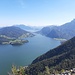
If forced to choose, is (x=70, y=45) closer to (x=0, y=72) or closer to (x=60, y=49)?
(x=60, y=49)

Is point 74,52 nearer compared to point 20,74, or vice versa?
point 20,74

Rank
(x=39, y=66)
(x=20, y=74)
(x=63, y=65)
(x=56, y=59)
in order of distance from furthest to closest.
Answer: (x=56, y=59)
(x=39, y=66)
(x=63, y=65)
(x=20, y=74)

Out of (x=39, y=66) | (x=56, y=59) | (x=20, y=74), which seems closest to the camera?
(x=20, y=74)

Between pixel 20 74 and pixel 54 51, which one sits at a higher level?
pixel 54 51

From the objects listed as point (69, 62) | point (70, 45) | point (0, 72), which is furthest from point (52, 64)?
point (70, 45)

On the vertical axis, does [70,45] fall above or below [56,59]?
above

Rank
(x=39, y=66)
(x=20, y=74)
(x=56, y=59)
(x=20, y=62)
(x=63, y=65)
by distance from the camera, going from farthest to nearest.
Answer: (x=20, y=62) → (x=56, y=59) → (x=39, y=66) → (x=63, y=65) → (x=20, y=74)

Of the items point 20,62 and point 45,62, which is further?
point 20,62

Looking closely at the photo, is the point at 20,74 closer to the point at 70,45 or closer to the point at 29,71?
the point at 29,71

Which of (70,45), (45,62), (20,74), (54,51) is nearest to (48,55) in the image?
(54,51)
